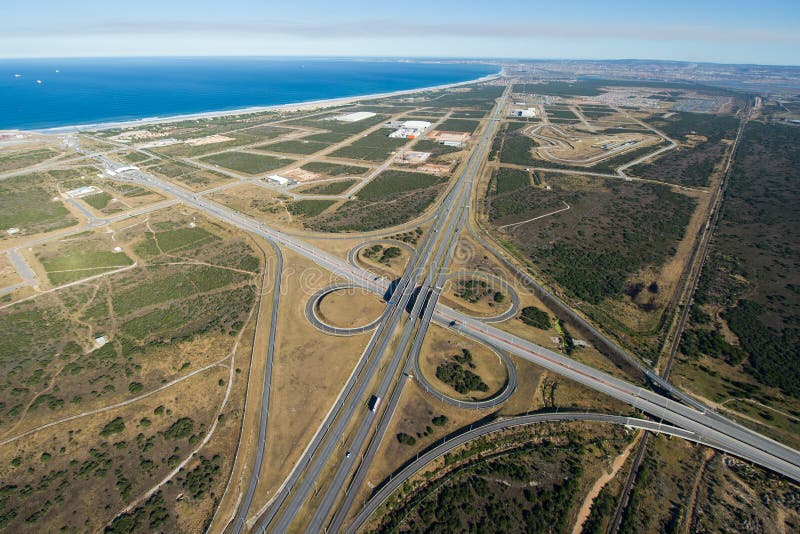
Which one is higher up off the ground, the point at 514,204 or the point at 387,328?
the point at 514,204

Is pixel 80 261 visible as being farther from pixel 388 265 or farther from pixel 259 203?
pixel 388 265

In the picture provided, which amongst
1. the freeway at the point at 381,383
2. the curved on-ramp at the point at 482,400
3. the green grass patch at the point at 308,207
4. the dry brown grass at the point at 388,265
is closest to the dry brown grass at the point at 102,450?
the freeway at the point at 381,383

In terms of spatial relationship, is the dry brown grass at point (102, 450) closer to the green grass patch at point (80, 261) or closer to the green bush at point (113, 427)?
the green bush at point (113, 427)

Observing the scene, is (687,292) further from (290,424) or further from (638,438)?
(290,424)

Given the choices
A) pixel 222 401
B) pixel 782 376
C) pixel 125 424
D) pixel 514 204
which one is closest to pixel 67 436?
pixel 125 424

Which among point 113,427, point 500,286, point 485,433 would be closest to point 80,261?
point 113,427
